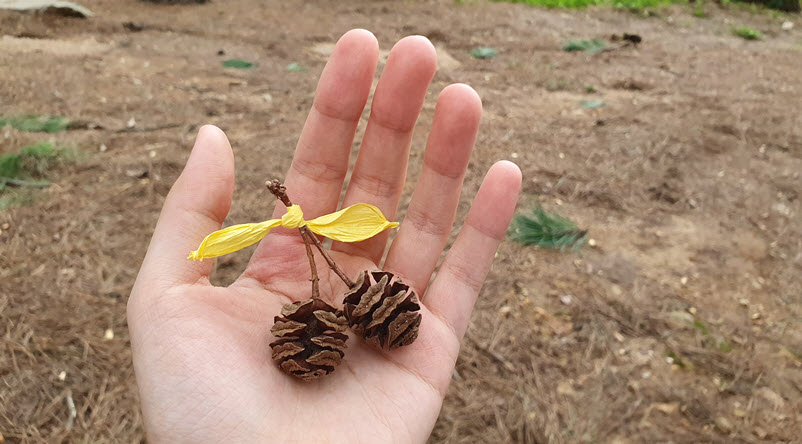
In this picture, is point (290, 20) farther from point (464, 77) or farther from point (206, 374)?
point (206, 374)

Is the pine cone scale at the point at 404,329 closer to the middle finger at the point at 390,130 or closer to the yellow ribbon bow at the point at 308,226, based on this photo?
the yellow ribbon bow at the point at 308,226

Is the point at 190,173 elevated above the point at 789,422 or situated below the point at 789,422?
above

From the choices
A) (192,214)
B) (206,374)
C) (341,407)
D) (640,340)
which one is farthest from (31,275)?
(640,340)

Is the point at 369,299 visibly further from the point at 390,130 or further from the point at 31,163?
the point at 31,163

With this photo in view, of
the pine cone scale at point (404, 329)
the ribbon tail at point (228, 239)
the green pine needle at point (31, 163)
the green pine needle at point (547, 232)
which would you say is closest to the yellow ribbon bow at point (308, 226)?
the ribbon tail at point (228, 239)

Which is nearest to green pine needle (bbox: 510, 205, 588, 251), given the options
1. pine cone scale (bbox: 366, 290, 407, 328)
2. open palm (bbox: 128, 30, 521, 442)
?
open palm (bbox: 128, 30, 521, 442)

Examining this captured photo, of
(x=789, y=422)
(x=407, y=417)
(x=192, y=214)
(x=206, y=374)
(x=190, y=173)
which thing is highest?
(x=190, y=173)

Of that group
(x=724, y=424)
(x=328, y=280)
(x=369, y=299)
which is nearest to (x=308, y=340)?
(x=369, y=299)
